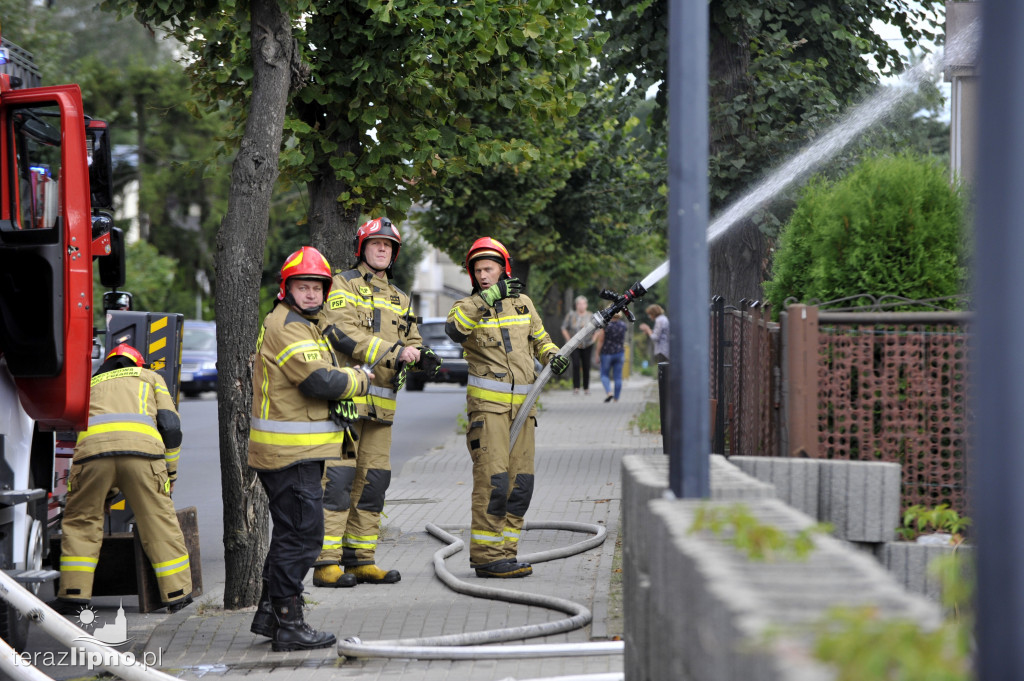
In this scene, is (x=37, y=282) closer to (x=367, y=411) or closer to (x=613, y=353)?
(x=367, y=411)

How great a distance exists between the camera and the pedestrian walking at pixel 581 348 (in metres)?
23.7

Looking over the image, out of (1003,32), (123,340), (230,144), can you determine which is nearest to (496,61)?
(230,144)

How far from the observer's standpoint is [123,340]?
8188mm

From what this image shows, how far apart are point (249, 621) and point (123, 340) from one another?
2493 mm

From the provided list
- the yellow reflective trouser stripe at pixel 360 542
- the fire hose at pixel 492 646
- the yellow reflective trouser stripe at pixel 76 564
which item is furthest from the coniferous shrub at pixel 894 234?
the yellow reflective trouser stripe at pixel 76 564

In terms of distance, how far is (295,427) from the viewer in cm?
579

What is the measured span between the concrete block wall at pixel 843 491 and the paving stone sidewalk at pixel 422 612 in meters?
1.32

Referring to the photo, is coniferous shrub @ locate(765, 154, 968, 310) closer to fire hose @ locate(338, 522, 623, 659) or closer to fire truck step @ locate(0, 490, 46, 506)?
fire hose @ locate(338, 522, 623, 659)

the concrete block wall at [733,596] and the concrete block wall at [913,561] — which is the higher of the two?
the concrete block wall at [733,596]

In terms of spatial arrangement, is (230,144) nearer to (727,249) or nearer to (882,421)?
(727,249)

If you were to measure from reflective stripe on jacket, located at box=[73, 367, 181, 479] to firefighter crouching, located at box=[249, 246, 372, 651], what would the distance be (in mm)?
1285

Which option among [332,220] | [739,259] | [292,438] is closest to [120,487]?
[292,438]

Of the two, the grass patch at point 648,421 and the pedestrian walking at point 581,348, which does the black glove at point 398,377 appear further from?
the pedestrian walking at point 581,348

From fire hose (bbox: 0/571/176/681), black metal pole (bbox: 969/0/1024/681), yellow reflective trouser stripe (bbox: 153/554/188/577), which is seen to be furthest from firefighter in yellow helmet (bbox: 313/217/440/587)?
black metal pole (bbox: 969/0/1024/681)
